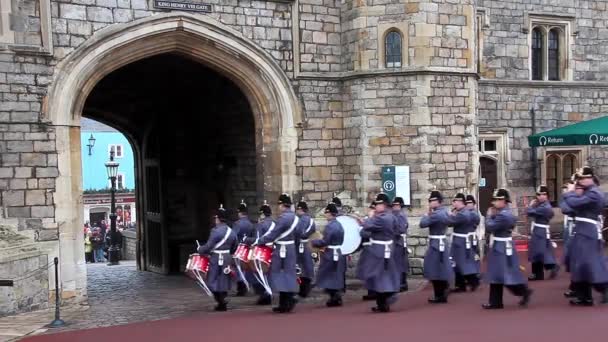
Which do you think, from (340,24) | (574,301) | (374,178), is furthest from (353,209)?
(574,301)

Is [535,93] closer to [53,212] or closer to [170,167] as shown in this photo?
[170,167]

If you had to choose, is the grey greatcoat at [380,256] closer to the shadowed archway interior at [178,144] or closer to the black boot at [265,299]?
the black boot at [265,299]

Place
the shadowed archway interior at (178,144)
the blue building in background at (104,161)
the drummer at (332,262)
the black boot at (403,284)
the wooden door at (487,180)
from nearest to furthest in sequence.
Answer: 1. the drummer at (332,262)
2. the black boot at (403,284)
3. the shadowed archway interior at (178,144)
4. the wooden door at (487,180)
5. the blue building in background at (104,161)

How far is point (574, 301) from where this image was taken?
349 inches

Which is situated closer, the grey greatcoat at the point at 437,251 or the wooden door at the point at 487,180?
the grey greatcoat at the point at 437,251

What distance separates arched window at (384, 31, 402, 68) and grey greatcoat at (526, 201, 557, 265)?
10.9 feet

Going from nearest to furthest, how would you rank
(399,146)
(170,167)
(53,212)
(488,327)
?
(488,327) < (53,212) < (399,146) < (170,167)

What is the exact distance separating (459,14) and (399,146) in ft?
8.32

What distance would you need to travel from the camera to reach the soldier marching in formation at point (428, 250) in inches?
342

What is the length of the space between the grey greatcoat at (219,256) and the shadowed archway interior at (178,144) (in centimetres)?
414

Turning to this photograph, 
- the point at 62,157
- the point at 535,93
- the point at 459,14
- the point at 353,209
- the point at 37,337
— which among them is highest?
the point at 459,14

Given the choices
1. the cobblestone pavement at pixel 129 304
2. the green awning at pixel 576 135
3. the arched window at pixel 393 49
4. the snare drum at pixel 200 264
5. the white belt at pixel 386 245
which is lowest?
the cobblestone pavement at pixel 129 304

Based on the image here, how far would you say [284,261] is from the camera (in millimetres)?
9492

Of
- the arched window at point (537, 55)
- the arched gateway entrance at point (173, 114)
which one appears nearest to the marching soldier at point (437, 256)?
the arched gateway entrance at point (173, 114)
